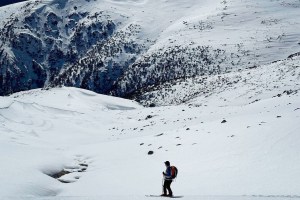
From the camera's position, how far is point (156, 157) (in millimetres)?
25594

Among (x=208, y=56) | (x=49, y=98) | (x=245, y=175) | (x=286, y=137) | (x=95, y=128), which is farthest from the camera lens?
(x=208, y=56)

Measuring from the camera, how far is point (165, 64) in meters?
160

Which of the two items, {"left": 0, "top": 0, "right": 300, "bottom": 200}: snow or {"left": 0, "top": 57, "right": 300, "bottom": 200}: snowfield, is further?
{"left": 0, "top": 0, "right": 300, "bottom": 200}: snow

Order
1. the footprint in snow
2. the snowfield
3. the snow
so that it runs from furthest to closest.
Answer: the footprint in snow
the snow
the snowfield

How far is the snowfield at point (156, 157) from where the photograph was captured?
1739 centimetres

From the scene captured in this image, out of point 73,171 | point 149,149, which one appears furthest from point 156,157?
point 73,171

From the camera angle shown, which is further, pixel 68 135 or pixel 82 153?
pixel 68 135

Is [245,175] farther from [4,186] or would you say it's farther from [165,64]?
[165,64]

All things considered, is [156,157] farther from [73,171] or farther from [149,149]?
[73,171]

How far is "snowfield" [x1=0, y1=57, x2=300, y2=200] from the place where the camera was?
57.1 ft

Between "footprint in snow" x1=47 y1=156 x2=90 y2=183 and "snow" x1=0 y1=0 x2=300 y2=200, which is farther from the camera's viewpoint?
"footprint in snow" x1=47 y1=156 x2=90 y2=183

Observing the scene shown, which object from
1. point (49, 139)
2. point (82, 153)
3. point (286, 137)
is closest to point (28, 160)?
point (82, 153)

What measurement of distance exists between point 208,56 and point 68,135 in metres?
117

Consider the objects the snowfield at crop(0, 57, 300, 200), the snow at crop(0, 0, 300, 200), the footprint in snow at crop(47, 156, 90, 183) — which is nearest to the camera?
the snowfield at crop(0, 57, 300, 200)
